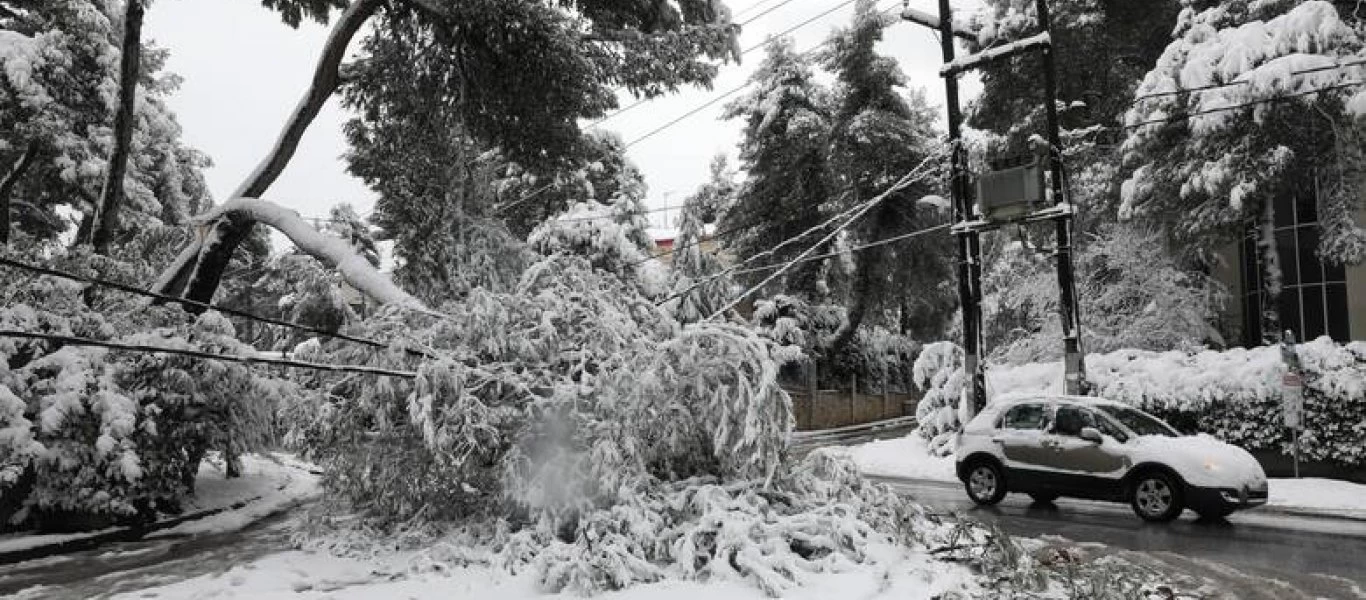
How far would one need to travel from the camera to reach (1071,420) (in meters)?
13.3

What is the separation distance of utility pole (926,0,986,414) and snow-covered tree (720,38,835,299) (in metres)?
15.8

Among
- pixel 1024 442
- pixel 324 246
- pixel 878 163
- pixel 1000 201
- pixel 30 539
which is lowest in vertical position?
pixel 30 539

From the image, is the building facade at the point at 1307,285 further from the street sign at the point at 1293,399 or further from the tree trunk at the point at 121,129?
the tree trunk at the point at 121,129

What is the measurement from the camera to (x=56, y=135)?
18047mm

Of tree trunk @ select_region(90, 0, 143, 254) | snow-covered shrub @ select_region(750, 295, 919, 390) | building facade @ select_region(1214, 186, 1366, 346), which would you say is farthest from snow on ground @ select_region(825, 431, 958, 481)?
tree trunk @ select_region(90, 0, 143, 254)

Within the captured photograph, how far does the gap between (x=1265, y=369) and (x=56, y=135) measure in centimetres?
2232

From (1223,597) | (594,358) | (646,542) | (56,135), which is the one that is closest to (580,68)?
(594,358)

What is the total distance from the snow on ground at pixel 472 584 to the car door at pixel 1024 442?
5.40 metres

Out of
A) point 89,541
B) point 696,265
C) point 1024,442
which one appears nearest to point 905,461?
point 1024,442

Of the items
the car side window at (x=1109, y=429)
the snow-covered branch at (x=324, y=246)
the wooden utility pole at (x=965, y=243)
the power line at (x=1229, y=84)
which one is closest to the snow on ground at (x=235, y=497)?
the snow-covered branch at (x=324, y=246)

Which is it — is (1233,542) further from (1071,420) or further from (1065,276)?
(1065,276)

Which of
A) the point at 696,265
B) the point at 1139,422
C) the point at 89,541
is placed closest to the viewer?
the point at 89,541

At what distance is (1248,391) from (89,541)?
17709 mm

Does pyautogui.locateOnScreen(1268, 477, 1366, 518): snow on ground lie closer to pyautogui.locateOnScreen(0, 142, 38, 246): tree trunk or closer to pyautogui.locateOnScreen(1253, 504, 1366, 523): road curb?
pyautogui.locateOnScreen(1253, 504, 1366, 523): road curb
